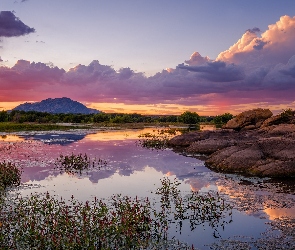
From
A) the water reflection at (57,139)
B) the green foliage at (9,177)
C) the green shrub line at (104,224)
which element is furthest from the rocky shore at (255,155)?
the water reflection at (57,139)

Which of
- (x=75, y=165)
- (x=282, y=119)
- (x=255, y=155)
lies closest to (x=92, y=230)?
(x=75, y=165)

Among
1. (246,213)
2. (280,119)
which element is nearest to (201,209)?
(246,213)

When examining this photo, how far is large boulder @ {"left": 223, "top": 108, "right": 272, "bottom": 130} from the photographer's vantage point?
228 ft

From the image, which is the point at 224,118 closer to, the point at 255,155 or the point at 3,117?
the point at 3,117

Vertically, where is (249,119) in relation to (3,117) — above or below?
above

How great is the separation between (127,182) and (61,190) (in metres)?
5.44

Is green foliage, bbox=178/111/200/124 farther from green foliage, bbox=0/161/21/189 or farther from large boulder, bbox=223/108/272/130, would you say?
green foliage, bbox=0/161/21/189

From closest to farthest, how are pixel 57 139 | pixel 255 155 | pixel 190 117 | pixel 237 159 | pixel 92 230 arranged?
pixel 92 230 < pixel 255 155 < pixel 237 159 < pixel 57 139 < pixel 190 117

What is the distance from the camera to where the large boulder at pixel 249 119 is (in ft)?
228

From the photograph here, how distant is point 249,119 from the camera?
2744 inches

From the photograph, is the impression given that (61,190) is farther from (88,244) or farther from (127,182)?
(88,244)

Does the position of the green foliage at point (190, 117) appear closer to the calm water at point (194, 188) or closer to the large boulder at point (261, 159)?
the calm water at point (194, 188)

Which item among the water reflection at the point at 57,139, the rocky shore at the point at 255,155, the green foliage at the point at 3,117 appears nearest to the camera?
the rocky shore at the point at 255,155

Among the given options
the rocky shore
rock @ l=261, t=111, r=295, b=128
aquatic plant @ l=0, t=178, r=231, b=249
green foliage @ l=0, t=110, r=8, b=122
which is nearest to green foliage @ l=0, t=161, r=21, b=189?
aquatic plant @ l=0, t=178, r=231, b=249
